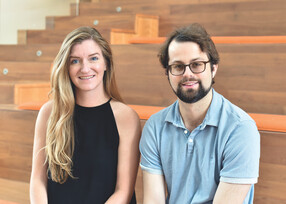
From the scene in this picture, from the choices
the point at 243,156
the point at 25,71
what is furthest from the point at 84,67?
the point at 25,71

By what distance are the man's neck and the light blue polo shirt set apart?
2 cm

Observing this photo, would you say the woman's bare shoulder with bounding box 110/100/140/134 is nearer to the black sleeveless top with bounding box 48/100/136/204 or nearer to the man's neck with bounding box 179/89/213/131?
the black sleeveless top with bounding box 48/100/136/204

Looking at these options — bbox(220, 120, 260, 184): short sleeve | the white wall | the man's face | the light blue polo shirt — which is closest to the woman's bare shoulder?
the light blue polo shirt

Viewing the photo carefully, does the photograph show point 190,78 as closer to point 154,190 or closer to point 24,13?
point 154,190

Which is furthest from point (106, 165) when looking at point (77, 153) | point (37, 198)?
point (37, 198)

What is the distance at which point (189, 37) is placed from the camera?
1099 mm

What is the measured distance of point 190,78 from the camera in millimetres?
1076

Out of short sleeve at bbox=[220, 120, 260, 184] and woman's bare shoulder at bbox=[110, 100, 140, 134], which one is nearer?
short sleeve at bbox=[220, 120, 260, 184]

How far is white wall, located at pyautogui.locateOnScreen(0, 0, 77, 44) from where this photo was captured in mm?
2904

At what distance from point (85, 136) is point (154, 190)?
28 cm

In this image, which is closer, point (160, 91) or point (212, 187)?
point (212, 187)

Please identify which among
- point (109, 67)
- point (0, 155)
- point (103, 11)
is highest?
→ point (103, 11)

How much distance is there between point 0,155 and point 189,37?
1.07 metres

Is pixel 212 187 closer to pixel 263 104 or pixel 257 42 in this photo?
pixel 263 104
